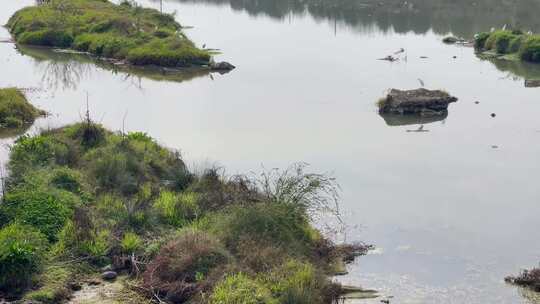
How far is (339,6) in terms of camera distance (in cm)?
5306

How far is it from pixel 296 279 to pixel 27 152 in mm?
6386

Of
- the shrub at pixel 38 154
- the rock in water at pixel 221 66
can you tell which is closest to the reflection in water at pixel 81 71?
the rock in water at pixel 221 66

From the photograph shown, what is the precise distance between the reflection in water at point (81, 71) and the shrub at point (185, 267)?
16487 mm

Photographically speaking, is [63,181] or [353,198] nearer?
[63,181]

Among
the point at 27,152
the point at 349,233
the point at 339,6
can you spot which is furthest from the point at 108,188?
the point at 339,6

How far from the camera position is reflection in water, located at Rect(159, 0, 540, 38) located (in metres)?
43.4

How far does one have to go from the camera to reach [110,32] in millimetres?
32219

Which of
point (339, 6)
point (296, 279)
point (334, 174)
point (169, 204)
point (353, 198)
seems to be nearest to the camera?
point (296, 279)

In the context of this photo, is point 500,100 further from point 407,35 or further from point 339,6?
point 339,6

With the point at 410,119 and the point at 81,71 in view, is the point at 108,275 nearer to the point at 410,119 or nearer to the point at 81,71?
the point at 410,119

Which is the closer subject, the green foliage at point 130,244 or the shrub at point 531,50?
the green foliage at point 130,244

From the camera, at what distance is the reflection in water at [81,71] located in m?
25.8

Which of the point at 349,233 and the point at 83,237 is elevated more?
the point at 83,237

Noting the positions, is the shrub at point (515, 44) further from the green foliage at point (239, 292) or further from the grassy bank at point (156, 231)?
the green foliage at point (239, 292)
